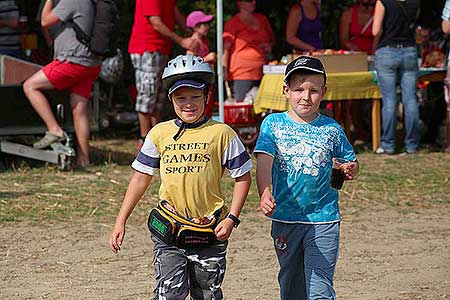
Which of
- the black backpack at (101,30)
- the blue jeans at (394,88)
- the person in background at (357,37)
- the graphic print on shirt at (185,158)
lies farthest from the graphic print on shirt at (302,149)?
the person in background at (357,37)

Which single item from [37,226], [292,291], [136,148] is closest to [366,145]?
[136,148]

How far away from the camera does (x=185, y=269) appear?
15.1 feet

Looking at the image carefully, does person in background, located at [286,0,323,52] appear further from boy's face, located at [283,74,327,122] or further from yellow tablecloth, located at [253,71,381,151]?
boy's face, located at [283,74,327,122]

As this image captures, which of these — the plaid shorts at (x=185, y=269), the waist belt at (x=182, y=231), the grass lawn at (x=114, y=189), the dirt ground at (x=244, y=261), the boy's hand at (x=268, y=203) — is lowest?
the grass lawn at (x=114, y=189)

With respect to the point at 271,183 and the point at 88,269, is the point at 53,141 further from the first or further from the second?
the point at 271,183

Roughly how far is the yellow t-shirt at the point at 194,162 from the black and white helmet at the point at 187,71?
21 centimetres

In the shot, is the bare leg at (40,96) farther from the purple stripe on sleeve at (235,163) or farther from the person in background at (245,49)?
the purple stripe on sleeve at (235,163)

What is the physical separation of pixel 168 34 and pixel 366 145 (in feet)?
9.92

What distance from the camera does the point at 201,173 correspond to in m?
4.55

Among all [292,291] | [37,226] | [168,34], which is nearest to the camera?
[292,291]

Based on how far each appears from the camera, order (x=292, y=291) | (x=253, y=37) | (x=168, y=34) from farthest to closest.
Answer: (x=253, y=37)
(x=168, y=34)
(x=292, y=291)

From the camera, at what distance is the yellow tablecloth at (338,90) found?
1102 cm

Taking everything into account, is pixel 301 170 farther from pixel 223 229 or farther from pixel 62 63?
pixel 62 63

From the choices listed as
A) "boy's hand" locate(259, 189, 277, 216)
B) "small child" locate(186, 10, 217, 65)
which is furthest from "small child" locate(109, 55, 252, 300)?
"small child" locate(186, 10, 217, 65)
